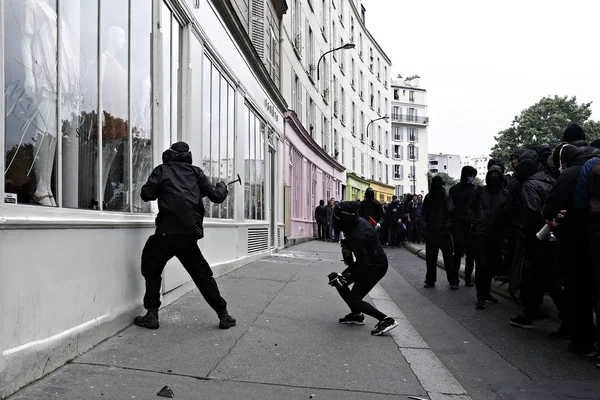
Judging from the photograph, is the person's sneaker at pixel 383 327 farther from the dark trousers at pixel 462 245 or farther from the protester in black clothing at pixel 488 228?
the dark trousers at pixel 462 245

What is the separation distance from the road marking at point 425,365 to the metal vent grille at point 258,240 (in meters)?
5.59

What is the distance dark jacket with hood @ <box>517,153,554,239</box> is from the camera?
5968 millimetres

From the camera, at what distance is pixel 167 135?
7281 mm

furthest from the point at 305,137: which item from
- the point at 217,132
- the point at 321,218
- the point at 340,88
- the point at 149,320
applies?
the point at 149,320

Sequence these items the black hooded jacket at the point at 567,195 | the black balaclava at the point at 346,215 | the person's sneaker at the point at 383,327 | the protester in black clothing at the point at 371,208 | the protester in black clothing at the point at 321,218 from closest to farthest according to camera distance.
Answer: the black hooded jacket at the point at 567,195 < the person's sneaker at the point at 383,327 < the black balaclava at the point at 346,215 < the protester in black clothing at the point at 371,208 < the protester in black clothing at the point at 321,218

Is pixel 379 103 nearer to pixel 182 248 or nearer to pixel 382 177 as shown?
pixel 382 177

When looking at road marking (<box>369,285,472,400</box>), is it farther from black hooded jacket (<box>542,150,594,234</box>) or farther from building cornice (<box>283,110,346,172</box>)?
building cornice (<box>283,110,346,172</box>)

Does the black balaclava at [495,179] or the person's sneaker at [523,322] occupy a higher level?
the black balaclava at [495,179]

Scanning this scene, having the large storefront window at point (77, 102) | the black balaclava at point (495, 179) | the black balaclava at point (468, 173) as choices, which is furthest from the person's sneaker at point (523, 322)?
the large storefront window at point (77, 102)

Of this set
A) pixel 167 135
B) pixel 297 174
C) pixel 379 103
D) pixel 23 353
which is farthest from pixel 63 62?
pixel 379 103

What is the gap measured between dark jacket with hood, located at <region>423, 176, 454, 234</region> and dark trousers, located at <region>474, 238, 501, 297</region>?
159 centimetres

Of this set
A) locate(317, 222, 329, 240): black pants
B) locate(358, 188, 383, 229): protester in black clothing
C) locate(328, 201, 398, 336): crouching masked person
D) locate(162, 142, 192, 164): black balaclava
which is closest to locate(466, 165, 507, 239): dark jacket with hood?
locate(328, 201, 398, 336): crouching masked person

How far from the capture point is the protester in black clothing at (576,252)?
5078mm

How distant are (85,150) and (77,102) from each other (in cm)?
43
